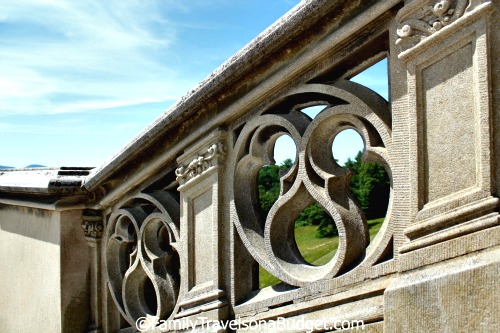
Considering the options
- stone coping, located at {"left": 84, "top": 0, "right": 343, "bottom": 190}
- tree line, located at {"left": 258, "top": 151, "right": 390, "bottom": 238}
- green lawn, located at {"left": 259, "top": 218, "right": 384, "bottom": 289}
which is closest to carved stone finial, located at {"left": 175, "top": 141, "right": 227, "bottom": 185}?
stone coping, located at {"left": 84, "top": 0, "right": 343, "bottom": 190}

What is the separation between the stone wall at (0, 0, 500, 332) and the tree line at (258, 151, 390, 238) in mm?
2396

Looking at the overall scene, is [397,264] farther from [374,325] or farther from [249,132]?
[249,132]

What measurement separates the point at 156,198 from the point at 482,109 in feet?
8.14

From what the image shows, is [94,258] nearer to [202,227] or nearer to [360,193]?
Answer: [202,227]

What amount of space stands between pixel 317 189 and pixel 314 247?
5512mm

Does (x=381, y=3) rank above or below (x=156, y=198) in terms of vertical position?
above

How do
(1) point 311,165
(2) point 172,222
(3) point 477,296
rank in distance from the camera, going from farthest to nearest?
(2) point 172,222, (1) point 311,165, (3) point 477,296

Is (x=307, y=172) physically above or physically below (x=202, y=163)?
below

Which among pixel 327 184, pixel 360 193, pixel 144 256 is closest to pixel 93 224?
pixel 144 256

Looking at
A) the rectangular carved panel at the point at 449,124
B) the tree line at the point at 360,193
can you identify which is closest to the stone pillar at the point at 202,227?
the rectangular carved panel at the point at 449,124

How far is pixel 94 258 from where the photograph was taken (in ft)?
17.6

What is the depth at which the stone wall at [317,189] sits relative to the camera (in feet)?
Result: 9.12

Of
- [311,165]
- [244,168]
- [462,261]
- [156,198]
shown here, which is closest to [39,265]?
[156,198]

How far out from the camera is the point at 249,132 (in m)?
3.96
